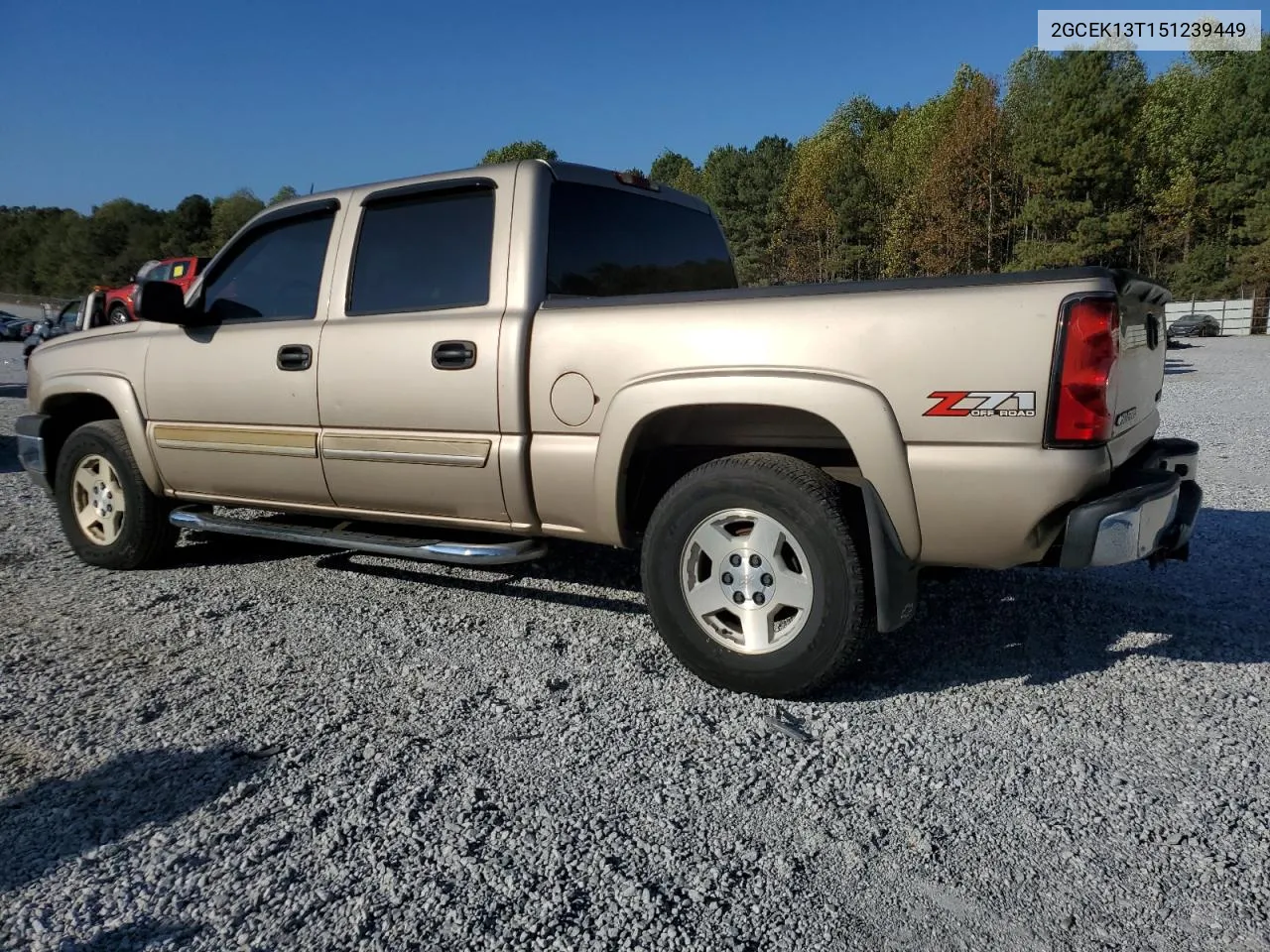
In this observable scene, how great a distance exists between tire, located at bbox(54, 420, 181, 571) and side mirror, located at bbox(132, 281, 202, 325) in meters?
0.82

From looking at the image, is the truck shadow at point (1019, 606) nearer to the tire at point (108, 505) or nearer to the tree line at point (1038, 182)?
the tire at point (108, 505)

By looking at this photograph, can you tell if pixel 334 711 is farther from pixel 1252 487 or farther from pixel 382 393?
pixel 1252 487

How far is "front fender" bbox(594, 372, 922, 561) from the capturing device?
2.90m

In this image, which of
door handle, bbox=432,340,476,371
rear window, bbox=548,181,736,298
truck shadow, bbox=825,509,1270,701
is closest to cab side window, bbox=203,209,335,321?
door handle, bbox=432,340,476,371

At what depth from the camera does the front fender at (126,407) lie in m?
4.67

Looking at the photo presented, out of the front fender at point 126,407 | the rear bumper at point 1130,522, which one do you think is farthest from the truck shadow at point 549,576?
the rear bumper at point 1130,522

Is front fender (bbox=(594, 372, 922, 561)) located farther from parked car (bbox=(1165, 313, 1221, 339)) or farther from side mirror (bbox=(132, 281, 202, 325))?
parked car (bbox=(1165, 313, 1221, 339))

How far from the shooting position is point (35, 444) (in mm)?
5055

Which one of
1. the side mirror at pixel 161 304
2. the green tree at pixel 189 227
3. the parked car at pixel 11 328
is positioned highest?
the green tree at pixel 189 227

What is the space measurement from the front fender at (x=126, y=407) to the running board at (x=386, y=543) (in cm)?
25

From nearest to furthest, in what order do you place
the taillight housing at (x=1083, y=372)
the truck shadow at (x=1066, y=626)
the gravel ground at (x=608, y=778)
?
the gravel ground at (x=608, y=778)
the taillight housing at (x=1083, y=372)
the truck shadow at (x=1066, y=626)

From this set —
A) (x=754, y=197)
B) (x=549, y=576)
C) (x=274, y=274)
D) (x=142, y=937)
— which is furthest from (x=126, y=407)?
(x=754, y=197)

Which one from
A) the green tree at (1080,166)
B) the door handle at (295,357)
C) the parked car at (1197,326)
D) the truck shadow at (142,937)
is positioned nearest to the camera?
the truck shadow at (142,937)

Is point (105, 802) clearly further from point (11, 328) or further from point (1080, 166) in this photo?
point (1080, 166)
